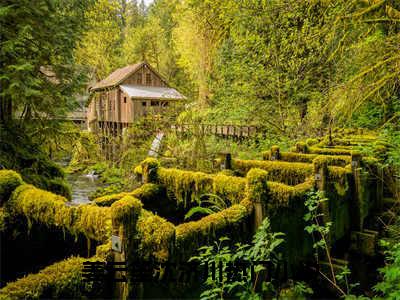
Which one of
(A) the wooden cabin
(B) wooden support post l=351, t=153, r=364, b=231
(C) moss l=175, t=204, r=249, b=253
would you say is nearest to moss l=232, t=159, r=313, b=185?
(B) wooden support post l=351, t=153, r=364, b=231

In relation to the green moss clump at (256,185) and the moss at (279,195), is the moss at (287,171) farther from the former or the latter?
the green moss clump at (256,185)

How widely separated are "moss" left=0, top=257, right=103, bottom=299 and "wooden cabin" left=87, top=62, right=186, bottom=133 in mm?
23065

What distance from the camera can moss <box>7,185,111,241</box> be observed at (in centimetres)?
317

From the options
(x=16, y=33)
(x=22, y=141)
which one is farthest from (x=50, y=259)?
(x=16, y=33)

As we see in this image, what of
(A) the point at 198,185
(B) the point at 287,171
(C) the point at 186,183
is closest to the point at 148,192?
(C) the point at 186,183

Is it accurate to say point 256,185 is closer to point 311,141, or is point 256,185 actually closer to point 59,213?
point 59,213

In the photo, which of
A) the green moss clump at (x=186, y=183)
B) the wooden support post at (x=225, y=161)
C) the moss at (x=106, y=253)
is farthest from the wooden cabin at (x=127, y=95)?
the moss at (x=106, y=253)

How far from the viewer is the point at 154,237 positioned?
308 centimetres

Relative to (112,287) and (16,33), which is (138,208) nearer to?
(112,287)

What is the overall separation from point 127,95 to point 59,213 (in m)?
24.3

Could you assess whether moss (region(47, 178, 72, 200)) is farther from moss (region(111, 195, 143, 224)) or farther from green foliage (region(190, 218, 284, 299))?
moss (region(111, 195, 143, 224))

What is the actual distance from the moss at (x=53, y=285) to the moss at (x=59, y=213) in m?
0.40

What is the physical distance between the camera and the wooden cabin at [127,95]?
26484 mm

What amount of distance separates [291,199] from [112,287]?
3157 mm
